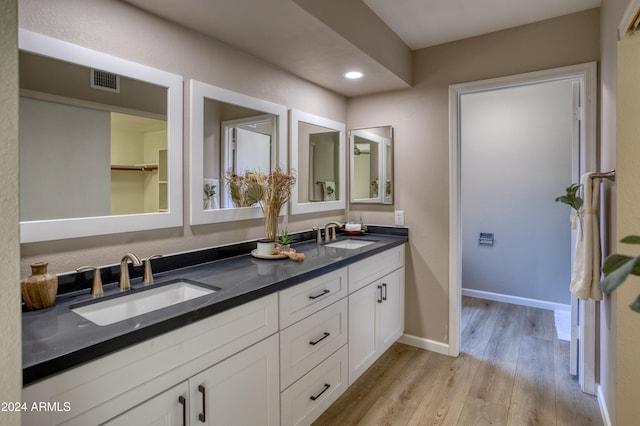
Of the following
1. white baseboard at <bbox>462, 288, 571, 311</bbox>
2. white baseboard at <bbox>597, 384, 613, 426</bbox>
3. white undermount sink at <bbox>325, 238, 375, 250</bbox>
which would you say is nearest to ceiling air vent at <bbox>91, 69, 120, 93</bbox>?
white undermount sink at <bbox>325, 238, 375, 250</bbox>

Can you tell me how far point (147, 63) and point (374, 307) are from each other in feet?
6.40

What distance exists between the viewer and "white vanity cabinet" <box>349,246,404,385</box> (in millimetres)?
2180

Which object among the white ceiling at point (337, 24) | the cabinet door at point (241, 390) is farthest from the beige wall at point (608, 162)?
the cabinet door at point (241, 390)

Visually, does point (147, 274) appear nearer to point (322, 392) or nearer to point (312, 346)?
point (312, 346)

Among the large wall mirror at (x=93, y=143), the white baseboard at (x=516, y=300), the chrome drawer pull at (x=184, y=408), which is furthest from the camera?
the white baseboard at (x=516, y=300)

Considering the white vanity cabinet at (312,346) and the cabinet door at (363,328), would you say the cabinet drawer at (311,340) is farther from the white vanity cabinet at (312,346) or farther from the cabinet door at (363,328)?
the cabinet door at (363,328)

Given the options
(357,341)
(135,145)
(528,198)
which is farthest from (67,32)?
(528,198)

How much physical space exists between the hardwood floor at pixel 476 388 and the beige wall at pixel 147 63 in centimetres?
125

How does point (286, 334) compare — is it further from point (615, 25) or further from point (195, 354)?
point (615, 25)

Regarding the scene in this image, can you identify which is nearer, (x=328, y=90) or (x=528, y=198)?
(x=328, y=90)

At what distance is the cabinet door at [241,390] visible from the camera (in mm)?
1222

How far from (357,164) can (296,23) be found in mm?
1520

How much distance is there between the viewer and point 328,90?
115 inches

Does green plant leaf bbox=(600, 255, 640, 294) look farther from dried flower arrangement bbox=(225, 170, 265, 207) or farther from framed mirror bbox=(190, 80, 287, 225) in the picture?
dried flower arrangement bbox=(225, 170, 265, 207)
